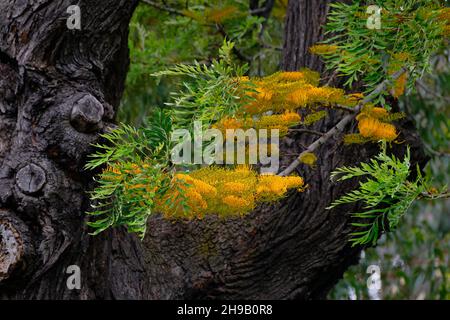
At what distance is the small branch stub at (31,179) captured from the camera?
2578 millimetres

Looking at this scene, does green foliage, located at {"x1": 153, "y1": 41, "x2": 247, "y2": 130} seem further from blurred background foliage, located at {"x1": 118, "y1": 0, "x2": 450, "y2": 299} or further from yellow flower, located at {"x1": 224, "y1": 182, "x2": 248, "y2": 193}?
blurred background foliage, located at {"x1": 118, "y1": 0, "x2": 450, "y2": 299}

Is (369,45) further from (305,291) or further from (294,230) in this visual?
(305,291)

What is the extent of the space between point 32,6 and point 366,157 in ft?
4.46

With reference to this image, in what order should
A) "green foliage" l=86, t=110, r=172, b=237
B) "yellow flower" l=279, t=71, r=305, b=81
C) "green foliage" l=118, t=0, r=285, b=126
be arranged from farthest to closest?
"green foliage" l=118, t=0, r=285, b=126 < "yellow flower" l=279, t=71, r=305, b=81 < "green foliage" l=86, t=110, r=172, b=237

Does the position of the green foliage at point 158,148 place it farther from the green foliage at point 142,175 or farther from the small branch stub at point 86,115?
the small branch stub at point 86,115

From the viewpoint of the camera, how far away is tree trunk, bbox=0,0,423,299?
2.61 meters

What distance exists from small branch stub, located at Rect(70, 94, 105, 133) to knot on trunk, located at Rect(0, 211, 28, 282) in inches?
14.2

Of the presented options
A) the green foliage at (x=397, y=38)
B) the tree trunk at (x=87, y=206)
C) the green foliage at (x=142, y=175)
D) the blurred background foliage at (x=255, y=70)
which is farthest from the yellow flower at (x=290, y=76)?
the blurred background foliage at (x=255, y=70)

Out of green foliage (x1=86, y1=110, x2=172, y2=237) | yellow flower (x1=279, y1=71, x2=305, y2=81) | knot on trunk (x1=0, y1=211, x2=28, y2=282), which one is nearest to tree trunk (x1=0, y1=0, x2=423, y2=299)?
knot on trunk (x1=0, y1=211, x2=28, y2=282)

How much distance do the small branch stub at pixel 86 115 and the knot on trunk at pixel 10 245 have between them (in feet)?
1.18

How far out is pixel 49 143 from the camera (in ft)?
8.58
